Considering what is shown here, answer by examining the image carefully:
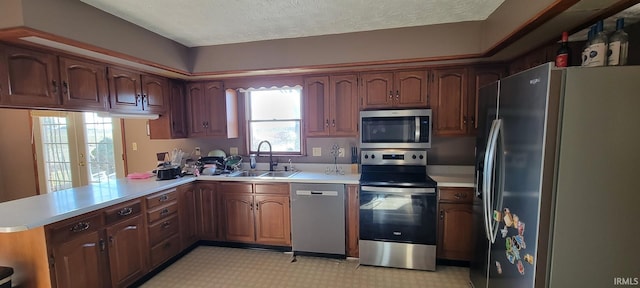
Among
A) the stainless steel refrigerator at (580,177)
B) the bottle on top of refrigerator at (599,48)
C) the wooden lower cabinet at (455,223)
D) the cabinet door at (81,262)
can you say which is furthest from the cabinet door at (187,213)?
the bottle on top of refrigerator at (599,48)

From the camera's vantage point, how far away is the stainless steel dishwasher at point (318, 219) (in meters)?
2.78

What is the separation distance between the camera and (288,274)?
260 centimetres

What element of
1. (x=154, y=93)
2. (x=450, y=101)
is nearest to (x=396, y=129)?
(x=450, y=101)

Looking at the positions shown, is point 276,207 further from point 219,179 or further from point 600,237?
point 600,237

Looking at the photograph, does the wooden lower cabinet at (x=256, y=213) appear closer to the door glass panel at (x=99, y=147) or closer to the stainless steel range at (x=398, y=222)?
the stainless steel range at (x=398, y=222)

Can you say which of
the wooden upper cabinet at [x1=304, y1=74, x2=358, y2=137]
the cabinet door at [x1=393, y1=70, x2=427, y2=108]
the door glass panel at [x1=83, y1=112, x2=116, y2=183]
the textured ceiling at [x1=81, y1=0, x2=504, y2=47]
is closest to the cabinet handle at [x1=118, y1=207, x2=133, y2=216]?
the textured ceiling at [x1=81, y1=0, x2=504, y2=47]

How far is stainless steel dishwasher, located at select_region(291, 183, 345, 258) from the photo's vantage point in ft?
9.11

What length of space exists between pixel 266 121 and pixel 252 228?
1368mm

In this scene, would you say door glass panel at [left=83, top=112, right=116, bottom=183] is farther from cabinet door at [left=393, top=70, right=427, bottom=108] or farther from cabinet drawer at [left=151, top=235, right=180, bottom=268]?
cabinet door at [left=393, top=70, right=427, bottom=108]

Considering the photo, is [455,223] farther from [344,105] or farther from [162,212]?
[162,212]

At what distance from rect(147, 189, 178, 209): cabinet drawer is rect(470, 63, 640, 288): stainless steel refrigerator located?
9.61ft

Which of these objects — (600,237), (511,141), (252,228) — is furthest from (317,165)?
(600,237)

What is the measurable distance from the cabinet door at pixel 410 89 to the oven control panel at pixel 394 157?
0.52 metres

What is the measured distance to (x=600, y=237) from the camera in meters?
1.24
